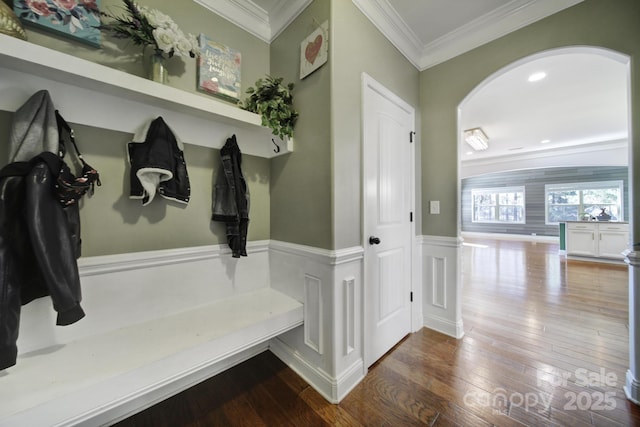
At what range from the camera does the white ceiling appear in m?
1.69

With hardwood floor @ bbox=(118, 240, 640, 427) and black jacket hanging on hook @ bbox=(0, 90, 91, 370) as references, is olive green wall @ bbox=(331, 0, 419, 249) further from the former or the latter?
black jacket hanging on hook @ bbox=(0, 90, 91, 370)

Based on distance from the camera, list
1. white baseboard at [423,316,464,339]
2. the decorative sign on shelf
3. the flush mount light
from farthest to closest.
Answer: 1. the flush mount light
2. white baseboard at [423,316,464,339]
3. the decorative sign on shelf

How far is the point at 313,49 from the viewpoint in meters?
1.49

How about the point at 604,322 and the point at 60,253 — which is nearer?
the point at 60,253

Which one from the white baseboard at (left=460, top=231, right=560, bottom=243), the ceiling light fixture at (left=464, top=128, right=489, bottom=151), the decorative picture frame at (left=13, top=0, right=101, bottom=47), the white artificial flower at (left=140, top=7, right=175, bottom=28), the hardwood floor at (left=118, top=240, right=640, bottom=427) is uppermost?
the ceiling light fixture at (left=464, top=128, right=489, bottom=151)

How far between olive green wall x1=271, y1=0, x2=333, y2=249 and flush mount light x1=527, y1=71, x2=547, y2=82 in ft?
9.79

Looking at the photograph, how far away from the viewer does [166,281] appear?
4.65 feet

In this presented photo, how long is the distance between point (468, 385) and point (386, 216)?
126cm

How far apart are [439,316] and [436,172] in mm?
1407

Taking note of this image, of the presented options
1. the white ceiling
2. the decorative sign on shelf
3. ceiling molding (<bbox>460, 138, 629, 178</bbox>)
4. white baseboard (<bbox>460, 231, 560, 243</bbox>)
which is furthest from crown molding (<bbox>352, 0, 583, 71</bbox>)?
ceiling molding (<bbox>460, 138, 629, 178</bbox>)

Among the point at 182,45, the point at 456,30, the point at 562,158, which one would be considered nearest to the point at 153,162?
the point at 182,45

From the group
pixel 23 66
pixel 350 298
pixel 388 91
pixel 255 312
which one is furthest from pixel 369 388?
pixel 23 66

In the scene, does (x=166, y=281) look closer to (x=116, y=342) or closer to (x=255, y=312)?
(x=116, y=342)

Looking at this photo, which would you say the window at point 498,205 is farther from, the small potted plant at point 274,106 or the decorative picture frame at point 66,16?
the decorative picture frame at point 66,16
